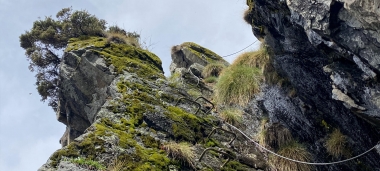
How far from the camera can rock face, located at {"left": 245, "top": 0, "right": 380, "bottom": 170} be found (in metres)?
5.88

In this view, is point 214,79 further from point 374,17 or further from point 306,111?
point 374,17

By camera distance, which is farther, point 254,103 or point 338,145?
point 254,103

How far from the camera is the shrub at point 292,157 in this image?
876 cm

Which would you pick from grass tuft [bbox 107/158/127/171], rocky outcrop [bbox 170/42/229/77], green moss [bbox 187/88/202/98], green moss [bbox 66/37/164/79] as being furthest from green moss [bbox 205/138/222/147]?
rocky outcrop [bbox 170/42/229/77]

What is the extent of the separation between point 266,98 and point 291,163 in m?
2.42

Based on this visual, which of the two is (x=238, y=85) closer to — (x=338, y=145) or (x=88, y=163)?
(x=338, y=145)

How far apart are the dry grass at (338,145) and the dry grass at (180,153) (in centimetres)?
332

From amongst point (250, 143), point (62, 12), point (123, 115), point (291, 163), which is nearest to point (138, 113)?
point (123, 115)

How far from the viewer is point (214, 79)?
47.3ft

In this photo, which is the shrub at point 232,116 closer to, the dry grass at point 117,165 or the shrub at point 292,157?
the shrub at point 292,157

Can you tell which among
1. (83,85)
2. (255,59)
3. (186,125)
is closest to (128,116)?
(186,125)

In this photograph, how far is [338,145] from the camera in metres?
8.76

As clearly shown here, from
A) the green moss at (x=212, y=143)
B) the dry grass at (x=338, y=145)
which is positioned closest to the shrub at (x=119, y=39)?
the green moss at (x=212, y=143)

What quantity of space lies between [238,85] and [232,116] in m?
1.45
